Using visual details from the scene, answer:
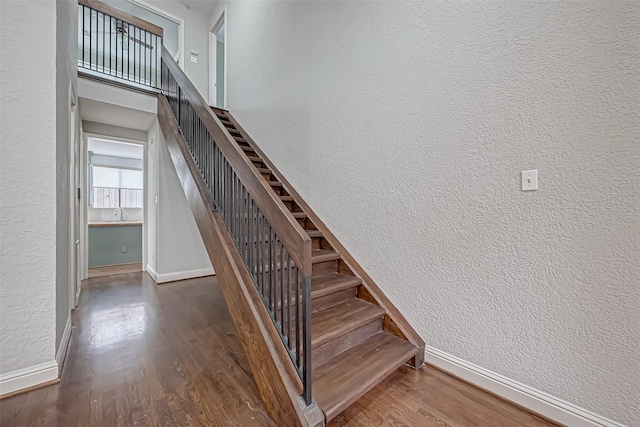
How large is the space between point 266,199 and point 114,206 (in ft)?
22.5

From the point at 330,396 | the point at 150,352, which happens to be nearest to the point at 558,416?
the point at 330,396

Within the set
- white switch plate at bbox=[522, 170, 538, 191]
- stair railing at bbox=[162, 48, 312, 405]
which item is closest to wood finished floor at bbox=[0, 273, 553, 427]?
stair railing at bbox=[162, 48, 312, 405]

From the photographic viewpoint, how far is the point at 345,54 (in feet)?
8.14

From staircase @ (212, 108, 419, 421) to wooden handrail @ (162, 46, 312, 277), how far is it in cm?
64

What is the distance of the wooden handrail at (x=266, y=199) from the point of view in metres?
1.26

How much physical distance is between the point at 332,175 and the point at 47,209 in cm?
199

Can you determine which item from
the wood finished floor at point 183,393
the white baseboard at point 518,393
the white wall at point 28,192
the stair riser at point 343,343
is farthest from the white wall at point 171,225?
the white baseboard at point 518,393

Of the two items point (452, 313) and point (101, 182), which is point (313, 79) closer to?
point (452, 313)

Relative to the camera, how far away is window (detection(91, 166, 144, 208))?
6.44 m

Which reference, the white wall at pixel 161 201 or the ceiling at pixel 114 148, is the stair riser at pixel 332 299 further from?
the ceiling at pixel 114 148

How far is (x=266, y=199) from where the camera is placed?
58.6 inches

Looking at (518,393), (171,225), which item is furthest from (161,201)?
(518,393)

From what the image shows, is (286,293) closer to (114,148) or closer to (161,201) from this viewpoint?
(161,201)

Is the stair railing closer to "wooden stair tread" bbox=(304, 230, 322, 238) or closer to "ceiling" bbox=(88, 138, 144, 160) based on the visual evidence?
"wooden stair tread" bbox=(304, 230, 322, 238)
